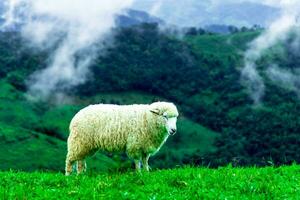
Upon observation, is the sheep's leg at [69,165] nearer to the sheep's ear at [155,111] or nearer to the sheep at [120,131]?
the sheep at [120,131]

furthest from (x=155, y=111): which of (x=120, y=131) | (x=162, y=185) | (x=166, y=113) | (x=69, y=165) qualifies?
(x=162, y=185)

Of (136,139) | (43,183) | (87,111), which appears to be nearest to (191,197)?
(43,183)

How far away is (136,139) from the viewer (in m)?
18.3

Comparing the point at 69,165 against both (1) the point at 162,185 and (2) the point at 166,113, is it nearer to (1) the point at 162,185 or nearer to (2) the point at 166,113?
(2) the point at 166,113

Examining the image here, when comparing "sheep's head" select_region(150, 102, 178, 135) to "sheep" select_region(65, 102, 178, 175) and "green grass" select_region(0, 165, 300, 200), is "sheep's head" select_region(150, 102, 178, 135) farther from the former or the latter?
"green grass" select_region(0, 165, 300, 200)

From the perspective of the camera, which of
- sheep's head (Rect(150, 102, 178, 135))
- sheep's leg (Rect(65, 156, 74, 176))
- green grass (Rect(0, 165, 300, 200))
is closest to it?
green grass (Rect(0, 165, 300, 200))

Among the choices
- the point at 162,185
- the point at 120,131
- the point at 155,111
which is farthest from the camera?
the point at 155,111

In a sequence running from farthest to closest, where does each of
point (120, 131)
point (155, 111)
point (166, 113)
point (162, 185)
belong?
point (155, 111) → point (166, 113) → point (120, 131) → point (162, 185)

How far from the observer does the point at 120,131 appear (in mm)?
18375

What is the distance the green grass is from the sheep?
120 inches

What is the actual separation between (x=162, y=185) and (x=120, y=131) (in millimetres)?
5261

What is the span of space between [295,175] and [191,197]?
434 centimetres

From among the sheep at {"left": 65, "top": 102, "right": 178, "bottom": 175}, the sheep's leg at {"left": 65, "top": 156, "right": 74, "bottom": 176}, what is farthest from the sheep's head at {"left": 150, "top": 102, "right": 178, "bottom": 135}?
the sheep's leg at {"left": 65, "top": 156, "right": 74, "bottom": 176}

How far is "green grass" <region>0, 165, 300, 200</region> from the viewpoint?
12.5 metres
